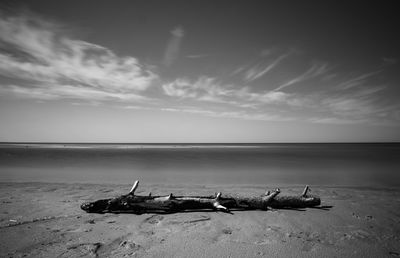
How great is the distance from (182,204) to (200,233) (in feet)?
5.62

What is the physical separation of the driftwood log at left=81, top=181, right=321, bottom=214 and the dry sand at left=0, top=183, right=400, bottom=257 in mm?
266

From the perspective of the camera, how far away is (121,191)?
11.0m

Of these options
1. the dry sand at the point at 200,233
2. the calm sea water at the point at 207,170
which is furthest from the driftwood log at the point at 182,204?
the calm sea water at the point at 207,170

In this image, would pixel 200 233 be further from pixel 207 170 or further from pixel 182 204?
pixel 207 170

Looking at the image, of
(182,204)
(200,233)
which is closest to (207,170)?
(182,204)

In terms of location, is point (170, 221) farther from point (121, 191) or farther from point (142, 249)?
point (121, 191)

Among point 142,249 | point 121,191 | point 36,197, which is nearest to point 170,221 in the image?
point 142,249

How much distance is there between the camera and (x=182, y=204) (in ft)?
23.0

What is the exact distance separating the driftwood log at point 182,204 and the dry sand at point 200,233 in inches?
10.5

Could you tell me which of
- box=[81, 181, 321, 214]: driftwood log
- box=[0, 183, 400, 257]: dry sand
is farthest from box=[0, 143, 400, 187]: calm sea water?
box=[0, 183, 400, 257]: dry sand

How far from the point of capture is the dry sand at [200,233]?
4547mm

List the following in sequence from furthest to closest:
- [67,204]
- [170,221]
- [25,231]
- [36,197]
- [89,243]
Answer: [36,197] < [67,204] < [170,221] < [25,231] < [89,243]

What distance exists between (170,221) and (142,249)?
1652mm

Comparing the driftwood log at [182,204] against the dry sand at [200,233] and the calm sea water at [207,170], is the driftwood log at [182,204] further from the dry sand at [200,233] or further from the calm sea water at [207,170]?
the calm sea water at [207,170]
